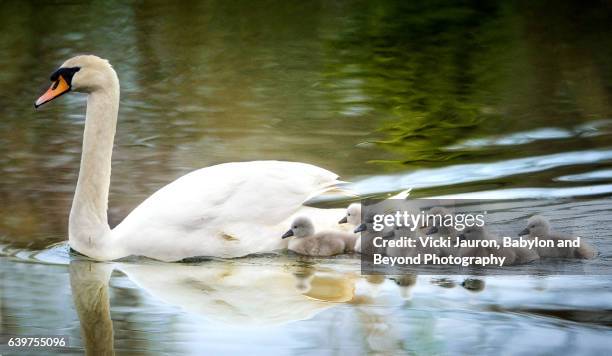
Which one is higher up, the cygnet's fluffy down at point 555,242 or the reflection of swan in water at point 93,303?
the cygnet's fluffy down at point 555,242

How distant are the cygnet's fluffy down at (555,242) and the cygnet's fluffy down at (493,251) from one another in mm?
74

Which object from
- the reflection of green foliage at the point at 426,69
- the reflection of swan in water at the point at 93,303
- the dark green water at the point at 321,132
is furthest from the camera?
the reflection of green foliage at the point at 426,69

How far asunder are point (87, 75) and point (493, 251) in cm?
251

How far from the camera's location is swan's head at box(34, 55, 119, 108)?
7036 millimetres

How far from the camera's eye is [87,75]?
704 centimetres

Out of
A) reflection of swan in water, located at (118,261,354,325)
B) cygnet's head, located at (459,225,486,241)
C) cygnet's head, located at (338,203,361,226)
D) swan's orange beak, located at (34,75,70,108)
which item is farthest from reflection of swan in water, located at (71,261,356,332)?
swan's orange beak, located at (34,75,70,108)

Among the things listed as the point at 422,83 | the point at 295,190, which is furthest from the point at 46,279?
the point at 422,83

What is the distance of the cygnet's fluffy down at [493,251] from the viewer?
22.2 ft

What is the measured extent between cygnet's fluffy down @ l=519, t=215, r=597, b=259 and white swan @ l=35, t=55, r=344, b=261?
1128 millimetres

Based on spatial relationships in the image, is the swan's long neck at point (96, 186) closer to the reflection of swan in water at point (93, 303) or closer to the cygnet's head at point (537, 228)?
the reflection of swan in water at point (93, 303)

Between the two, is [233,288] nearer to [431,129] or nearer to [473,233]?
[473,233]

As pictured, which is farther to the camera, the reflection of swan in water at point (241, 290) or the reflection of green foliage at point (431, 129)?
the reflection of green foliage at point (431, 129)

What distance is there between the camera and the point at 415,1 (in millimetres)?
16094

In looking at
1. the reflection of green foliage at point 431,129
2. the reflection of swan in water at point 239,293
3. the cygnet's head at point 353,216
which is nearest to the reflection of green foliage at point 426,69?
the reflection of green foliage at point 431,129
